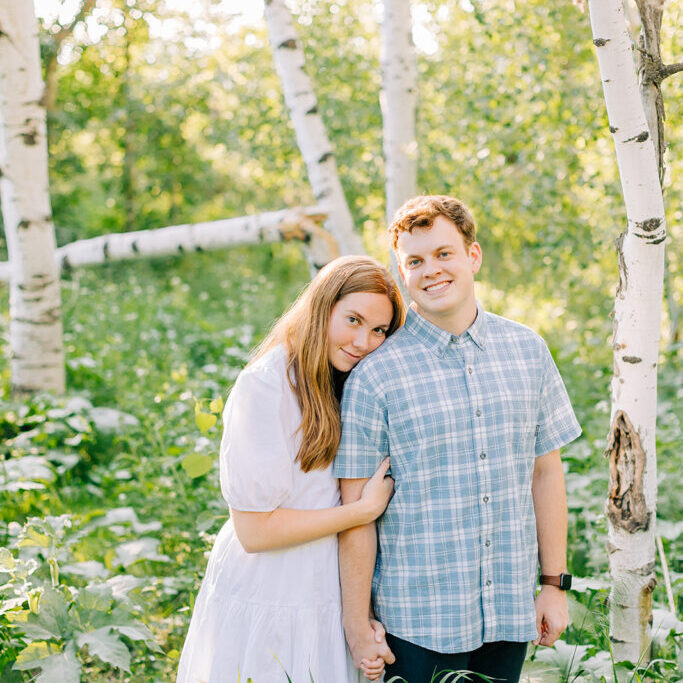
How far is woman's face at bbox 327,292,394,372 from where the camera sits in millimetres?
2096

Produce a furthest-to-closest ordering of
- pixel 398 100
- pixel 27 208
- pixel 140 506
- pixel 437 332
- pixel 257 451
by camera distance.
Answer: pixel 27 208 → pixel 398 100 → pixel 140 506 → pixel 437 332 → pixel 257 451

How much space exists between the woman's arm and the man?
0.06 meters

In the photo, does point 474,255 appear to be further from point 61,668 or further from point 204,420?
point 61,668

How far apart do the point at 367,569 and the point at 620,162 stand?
4.58 ft

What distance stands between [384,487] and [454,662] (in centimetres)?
53

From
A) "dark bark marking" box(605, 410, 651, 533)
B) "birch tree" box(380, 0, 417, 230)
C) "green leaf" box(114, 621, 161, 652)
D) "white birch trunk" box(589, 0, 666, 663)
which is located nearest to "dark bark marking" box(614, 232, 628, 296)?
"white birch trunk" box(589, 0, 666, 663)

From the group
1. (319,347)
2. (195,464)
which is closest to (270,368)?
(319,347)

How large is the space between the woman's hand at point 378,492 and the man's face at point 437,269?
449 millimetres

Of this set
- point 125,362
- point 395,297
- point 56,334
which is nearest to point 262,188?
point 125,362

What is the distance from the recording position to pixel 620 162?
220cm

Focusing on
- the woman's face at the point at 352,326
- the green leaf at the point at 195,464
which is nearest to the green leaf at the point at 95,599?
the green leaf at the point at 195,464

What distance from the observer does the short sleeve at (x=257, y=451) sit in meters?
1.96

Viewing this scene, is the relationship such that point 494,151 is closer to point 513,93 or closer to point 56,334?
point 513,93

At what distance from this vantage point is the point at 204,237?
18.9 feet
